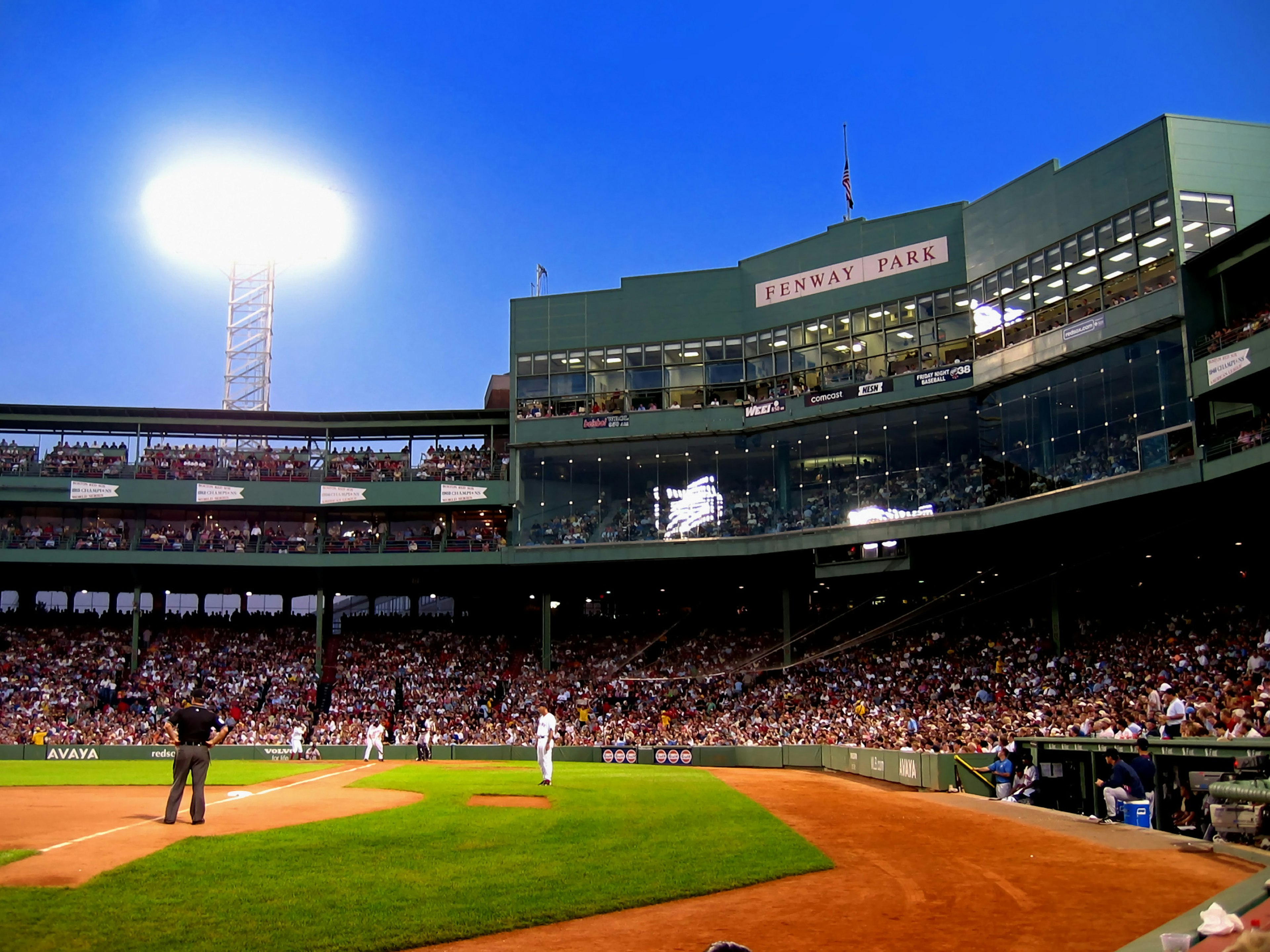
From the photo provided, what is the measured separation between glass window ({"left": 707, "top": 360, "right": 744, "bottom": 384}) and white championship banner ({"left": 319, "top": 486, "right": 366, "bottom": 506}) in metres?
17.9

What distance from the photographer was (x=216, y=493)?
51.0 metres

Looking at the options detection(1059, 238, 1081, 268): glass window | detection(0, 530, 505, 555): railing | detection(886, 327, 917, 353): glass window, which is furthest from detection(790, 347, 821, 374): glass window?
detection(0, 530, 505, 555): railing

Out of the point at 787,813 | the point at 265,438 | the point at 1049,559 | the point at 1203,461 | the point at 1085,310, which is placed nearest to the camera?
the point at 787,813

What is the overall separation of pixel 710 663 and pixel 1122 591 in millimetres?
17504

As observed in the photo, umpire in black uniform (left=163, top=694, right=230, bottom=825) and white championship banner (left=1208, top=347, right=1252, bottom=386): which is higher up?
white championship banner (left=1208, top=347, right=1252, bottom=386)

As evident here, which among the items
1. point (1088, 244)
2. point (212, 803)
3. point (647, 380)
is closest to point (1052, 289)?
point (1088, 244)

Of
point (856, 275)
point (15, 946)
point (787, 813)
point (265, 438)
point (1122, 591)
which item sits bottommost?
point (787, 813)

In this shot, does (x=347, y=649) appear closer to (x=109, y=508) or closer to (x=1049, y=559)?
(x=109, y=508)

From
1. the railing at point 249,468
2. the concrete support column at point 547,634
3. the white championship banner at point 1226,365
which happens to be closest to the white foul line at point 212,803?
the concrete support column at point 547,634

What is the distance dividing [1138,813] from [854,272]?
107 feet

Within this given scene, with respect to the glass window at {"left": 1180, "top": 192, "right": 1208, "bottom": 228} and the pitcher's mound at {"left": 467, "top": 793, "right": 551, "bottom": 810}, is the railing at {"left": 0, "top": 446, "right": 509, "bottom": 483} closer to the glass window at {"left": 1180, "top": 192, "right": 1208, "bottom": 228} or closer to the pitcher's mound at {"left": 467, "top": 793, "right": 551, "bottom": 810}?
the glass window at {"left": 1180, "top": 192, "right": 1208, "bottom": 228}

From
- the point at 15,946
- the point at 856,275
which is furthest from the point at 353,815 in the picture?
the point at 856,275

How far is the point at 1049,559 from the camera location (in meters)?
39.5

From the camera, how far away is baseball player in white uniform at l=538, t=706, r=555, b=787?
22.5 metres
